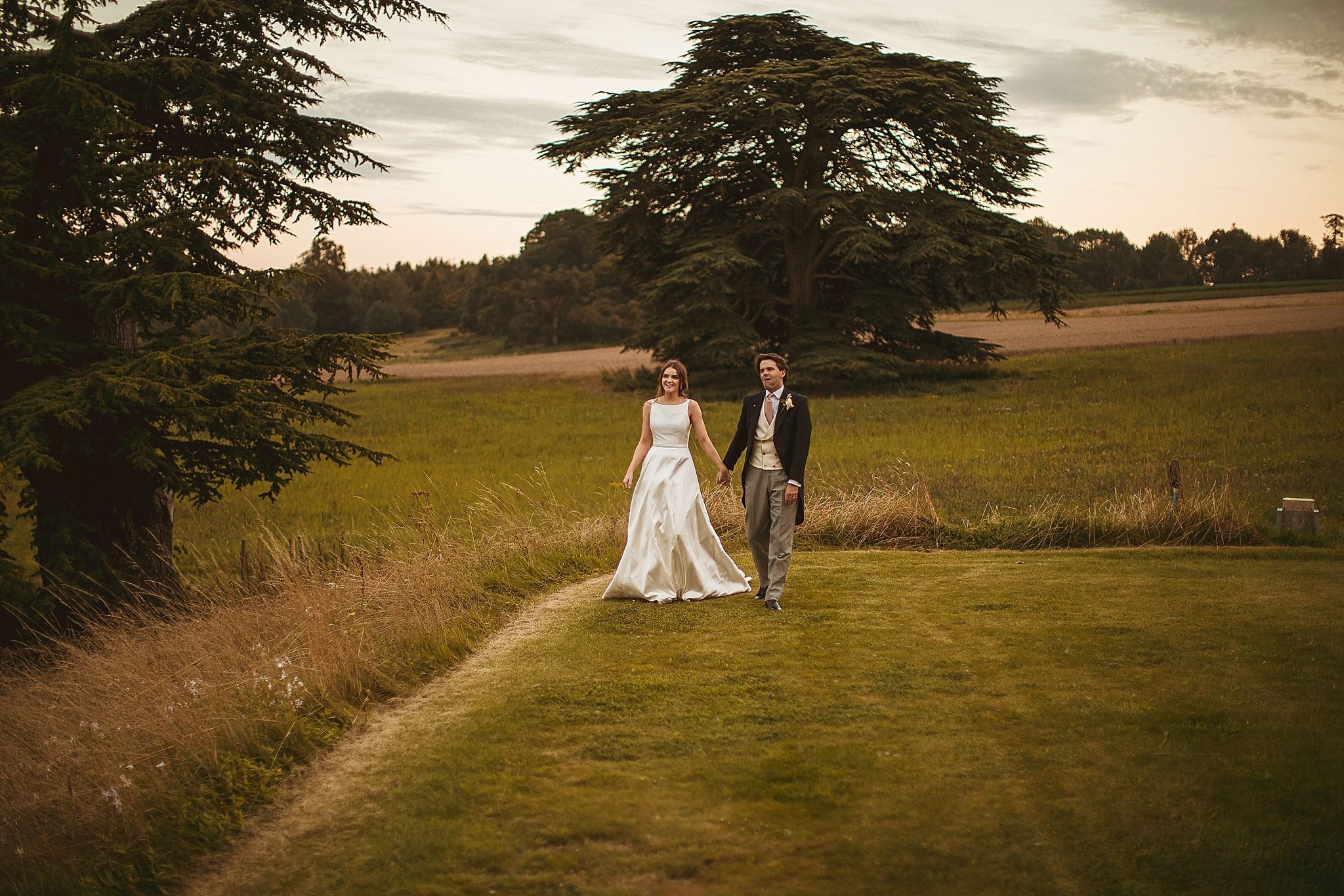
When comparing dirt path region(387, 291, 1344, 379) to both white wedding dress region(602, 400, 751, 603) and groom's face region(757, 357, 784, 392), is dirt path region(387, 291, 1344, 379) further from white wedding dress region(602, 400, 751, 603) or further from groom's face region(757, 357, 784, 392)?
groom's face region(757, 357, 784, 392)

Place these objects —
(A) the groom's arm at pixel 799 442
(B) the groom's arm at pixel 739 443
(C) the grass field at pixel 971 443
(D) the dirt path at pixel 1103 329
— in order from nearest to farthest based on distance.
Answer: (A) the groom's arm at pixel 799 442 < (B) the groom's arm at pixel 739 443 < (C) the grass field at pixel 971 443 < (D) the dirt path at pixel 1103 329

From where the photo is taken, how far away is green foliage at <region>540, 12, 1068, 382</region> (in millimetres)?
32125

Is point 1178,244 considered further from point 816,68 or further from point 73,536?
point 73,536

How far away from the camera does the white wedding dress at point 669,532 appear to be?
9039mm

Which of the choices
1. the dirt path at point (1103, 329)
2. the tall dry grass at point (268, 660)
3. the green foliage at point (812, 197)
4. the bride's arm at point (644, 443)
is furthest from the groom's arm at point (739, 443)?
the dirt path at point (1103, 329)

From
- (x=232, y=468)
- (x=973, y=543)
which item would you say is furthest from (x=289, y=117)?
(x=973, y=543)

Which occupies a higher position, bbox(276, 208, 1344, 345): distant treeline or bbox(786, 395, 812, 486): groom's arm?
bbox(276, 208, 1344, 345): distant treeline


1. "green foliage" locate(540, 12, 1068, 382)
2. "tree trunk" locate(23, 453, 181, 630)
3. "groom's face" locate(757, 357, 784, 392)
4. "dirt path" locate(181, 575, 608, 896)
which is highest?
"green foliage" locate(540, 12, 1068, 382)

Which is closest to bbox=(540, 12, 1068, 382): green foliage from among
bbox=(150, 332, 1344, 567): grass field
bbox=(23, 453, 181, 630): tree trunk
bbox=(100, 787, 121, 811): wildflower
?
bbox=(150, 332, 1344, 567): grass field

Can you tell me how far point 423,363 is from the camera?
78.1m

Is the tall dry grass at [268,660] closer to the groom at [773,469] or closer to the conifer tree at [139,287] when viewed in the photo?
the conifer tree at [139,287]

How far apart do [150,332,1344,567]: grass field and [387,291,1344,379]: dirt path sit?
Result: 852 cm

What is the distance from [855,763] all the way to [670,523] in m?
3.91

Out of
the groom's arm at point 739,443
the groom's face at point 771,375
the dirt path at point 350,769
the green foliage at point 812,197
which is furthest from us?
the green foliage at point 812,197
